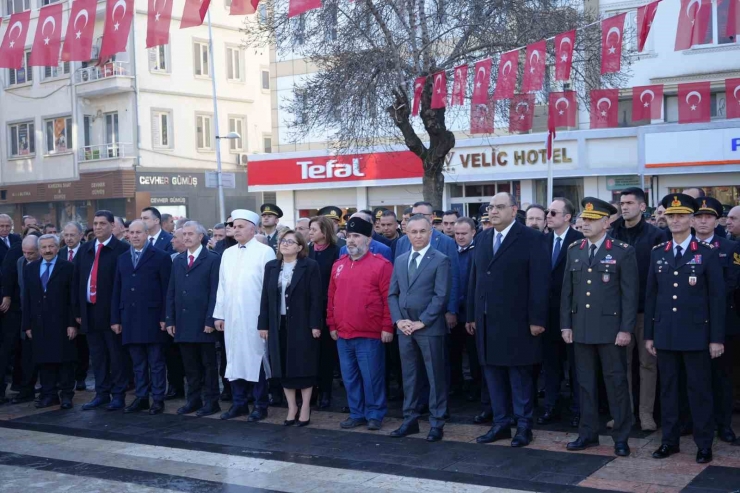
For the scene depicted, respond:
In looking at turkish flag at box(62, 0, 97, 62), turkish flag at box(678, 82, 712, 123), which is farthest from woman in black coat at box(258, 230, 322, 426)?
turkish flag at box(678, 82, 712, 123)

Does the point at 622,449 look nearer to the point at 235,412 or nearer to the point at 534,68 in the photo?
the point at 235,412

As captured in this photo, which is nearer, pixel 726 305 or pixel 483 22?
pixel 726 305

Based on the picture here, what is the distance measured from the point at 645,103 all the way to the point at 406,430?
1094cm

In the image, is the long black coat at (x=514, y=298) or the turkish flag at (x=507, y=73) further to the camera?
the turkish flag at (x=507, y=73)

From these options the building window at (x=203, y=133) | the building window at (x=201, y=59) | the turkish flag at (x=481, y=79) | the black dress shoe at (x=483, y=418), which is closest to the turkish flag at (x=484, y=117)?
the turkish flag at (x=481, y=79)

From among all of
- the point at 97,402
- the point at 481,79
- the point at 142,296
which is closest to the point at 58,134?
the point at 481,79

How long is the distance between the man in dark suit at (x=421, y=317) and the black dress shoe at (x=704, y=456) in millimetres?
2301

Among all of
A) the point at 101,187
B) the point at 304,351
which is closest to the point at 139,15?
the point at 101,187

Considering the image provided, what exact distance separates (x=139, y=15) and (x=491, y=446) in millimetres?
31958

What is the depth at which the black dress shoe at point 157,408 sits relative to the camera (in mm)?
9980

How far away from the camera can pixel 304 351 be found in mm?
9023

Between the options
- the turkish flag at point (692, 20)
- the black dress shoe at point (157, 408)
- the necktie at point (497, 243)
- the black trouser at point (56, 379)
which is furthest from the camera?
the turkish flag at point (692, 20)

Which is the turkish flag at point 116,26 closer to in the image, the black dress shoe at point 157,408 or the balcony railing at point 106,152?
the black dress shoe at point 157,408

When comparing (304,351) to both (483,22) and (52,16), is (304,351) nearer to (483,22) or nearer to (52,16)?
(52,16)
